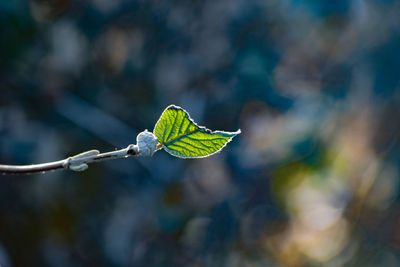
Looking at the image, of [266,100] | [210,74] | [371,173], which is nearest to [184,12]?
[210,74]

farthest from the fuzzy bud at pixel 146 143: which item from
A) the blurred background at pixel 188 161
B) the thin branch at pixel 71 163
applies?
the blurred background at pixel 188 161

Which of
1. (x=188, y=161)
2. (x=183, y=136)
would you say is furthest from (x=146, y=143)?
(x=188, y=161)

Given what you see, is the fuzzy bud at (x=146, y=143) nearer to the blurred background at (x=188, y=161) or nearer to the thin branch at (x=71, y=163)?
the thin branch at (x=71, y=163)

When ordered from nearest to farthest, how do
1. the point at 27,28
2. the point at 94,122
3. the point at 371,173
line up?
the point at 27,28 < the point at 94,122 < the point at 371,173

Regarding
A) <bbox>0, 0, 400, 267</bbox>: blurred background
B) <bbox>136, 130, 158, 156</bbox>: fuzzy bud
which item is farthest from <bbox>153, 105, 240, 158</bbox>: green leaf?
<bbox>0, 0, 400, 267</bbox>: blurred background

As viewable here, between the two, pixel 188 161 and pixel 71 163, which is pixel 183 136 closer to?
pixel 71 163

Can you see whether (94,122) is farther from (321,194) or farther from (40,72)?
(321,194)
